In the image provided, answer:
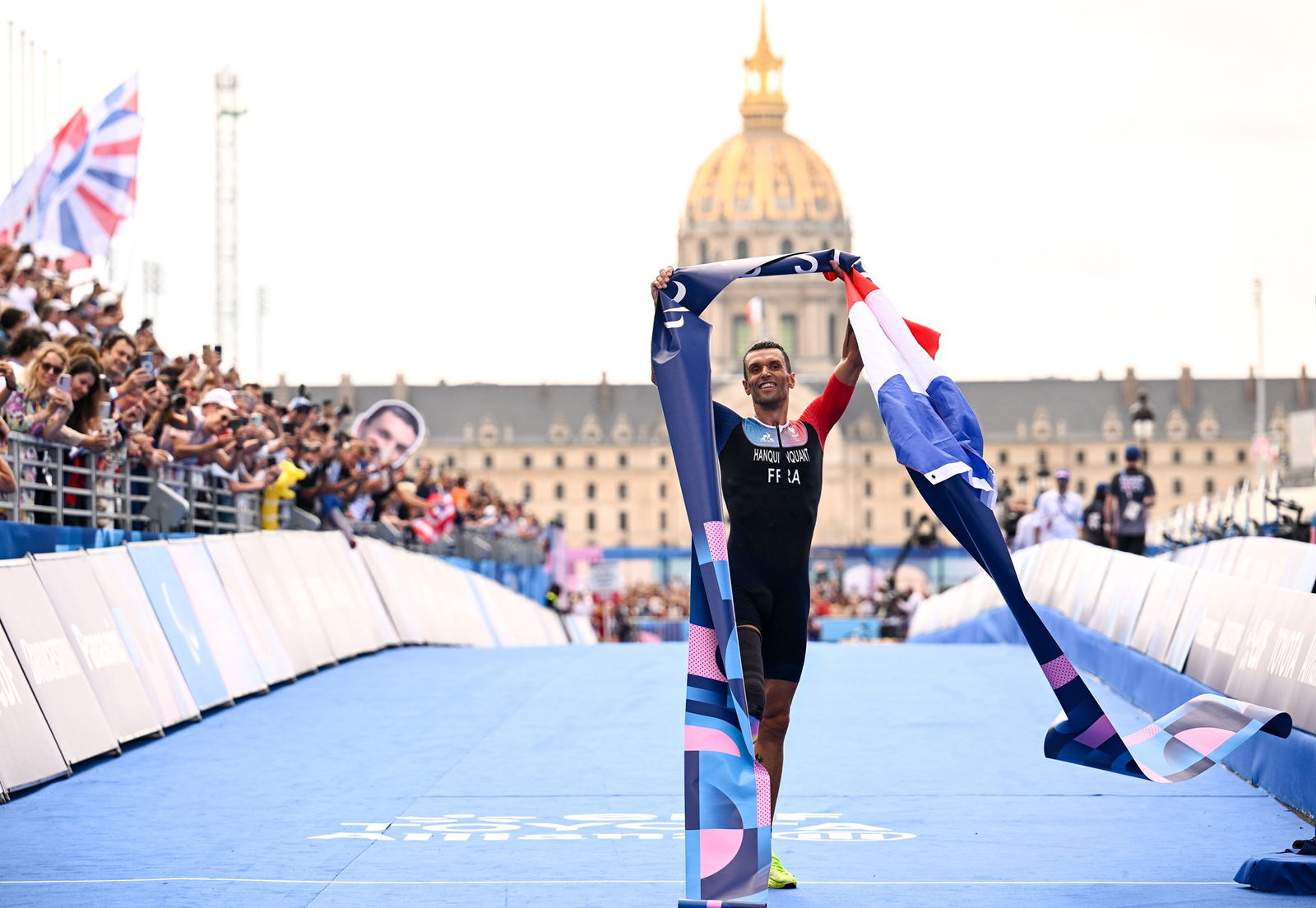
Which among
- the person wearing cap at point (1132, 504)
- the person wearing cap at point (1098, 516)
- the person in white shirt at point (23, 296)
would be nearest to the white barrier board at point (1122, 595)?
the person wearing cap at point (1132, 504)

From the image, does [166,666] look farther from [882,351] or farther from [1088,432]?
[1088,432]

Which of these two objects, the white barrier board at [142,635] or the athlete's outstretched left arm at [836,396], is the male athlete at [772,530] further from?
the white barrier board at [142,635]

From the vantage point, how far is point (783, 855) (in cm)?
827

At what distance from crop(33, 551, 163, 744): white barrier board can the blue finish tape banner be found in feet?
16.1

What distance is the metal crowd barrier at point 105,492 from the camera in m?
13.0

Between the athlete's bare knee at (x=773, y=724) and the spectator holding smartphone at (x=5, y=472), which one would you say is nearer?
the athlete's bare knee at (x=773, y=724)

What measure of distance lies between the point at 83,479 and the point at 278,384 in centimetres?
17727

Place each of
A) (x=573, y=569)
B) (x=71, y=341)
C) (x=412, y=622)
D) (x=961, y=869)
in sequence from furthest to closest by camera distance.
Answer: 1. (x=573, y=569)
2. (x=412, y=622)
3. (x=71, y=341)
4. (x=961, y=869)

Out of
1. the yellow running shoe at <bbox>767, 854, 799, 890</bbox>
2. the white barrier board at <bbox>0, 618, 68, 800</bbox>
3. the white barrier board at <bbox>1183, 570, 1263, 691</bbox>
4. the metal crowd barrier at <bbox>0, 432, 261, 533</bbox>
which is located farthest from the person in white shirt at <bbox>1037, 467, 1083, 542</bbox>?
the yellow running shoe at <bbox>767, 854, 799, 890</bbox>

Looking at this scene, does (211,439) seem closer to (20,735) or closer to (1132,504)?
(20,735)

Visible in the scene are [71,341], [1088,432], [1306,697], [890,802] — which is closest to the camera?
[1306,697]

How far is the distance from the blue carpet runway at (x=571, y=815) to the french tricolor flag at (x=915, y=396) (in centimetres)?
159

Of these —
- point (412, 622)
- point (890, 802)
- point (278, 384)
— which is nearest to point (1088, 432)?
point (278, 384)

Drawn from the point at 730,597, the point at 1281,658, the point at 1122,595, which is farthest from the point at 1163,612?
the point at 730,597
